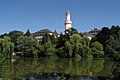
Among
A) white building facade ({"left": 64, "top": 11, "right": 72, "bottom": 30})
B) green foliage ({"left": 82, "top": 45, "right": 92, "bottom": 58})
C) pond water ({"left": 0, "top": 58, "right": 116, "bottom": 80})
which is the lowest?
pond water ({"left": 0, "top": 58, "right": 116, "bottom": 80})

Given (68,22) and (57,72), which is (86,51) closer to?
(57,72)

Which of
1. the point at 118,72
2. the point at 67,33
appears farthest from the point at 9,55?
the point at 118,72

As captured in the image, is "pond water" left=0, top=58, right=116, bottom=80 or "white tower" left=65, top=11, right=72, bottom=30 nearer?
"pond water" left=0, top=58, right=116, bottom=80

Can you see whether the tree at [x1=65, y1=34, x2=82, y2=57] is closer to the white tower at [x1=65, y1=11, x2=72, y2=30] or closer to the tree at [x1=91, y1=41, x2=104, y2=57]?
the tree at [x1=91, y1=41, x2=104, y2=57]

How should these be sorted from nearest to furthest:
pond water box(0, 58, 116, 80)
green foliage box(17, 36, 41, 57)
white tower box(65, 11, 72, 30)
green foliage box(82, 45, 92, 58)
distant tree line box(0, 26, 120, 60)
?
pond water box(0, 58, 116, 80) < distant tree line box(0, 26, 120, 60) < green foliage box(82, 45, 92, 58) < green foliage box(17, 36, 41, 57) < white tower box(65, 11, 72, 30)

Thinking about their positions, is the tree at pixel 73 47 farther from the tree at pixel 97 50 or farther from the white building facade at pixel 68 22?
the white building facade at pixel 68 22

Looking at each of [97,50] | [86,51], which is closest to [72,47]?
[86,51]

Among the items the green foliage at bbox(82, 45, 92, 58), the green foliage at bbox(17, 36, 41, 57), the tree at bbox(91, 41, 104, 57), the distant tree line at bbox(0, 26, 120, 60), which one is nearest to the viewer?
the distant tree line at bbox(0, 26, 120, 60)

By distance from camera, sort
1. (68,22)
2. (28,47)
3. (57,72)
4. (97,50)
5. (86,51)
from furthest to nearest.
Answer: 1. (68,22)
2. (28,47)
3. (97,50)
4. (86,51)
5. (57,72)

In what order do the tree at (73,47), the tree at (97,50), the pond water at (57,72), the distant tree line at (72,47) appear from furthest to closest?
the tree at (97,50)
the tree at (73,47)
the distant tree line at (72,47)
the pond water at (57,72)

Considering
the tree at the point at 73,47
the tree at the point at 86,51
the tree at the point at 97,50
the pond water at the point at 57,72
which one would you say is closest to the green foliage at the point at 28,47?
the tree at the point at 73,47

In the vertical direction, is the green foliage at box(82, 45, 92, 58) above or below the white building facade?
A: below

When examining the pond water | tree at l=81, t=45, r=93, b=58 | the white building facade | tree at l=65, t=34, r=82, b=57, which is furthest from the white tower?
the pond water

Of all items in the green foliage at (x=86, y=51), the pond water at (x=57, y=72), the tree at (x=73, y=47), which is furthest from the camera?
the tree at (x=73, y=47)
